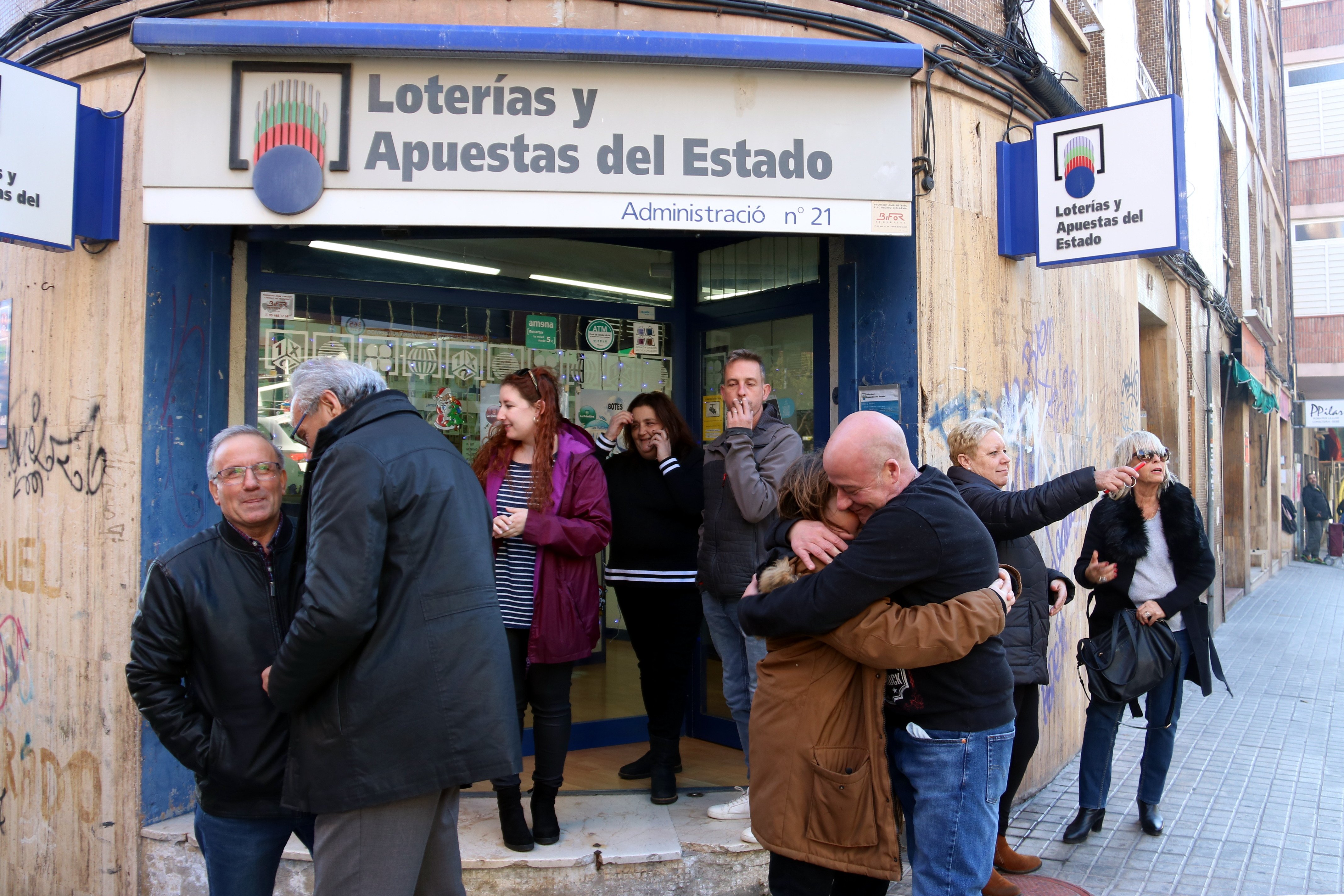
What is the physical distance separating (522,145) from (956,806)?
10.1 ft

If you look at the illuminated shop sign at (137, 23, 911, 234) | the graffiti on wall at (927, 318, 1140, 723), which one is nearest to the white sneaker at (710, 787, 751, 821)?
the graffiti on wall at (927, 318, 1140, 723)

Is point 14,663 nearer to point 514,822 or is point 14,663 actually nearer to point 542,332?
point 514,822

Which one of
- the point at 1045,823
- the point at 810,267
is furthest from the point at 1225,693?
the point at 810,267

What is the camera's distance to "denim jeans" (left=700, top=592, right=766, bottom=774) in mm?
4184

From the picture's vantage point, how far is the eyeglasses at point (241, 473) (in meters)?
2.54

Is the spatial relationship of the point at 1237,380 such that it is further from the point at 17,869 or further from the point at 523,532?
the point at 17,869

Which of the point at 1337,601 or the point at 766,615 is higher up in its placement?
the point at 766,615

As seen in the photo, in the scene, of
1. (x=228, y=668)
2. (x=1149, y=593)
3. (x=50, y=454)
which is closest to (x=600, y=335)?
(x=50, y=454)

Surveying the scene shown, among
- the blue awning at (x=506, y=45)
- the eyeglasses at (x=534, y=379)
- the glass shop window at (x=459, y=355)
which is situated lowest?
the eyeglasses at (x=534, y=379)

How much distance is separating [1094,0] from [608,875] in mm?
7398

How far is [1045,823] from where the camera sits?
4715 mm

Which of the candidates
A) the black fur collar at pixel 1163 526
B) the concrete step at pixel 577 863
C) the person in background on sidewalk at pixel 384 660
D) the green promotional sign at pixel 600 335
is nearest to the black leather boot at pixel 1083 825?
the black fur collar at pixel 1163 526

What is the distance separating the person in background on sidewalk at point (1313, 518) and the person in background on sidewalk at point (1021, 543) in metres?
21.6

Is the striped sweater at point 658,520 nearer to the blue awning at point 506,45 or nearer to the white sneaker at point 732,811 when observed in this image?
the white sneaker at point 732,811
